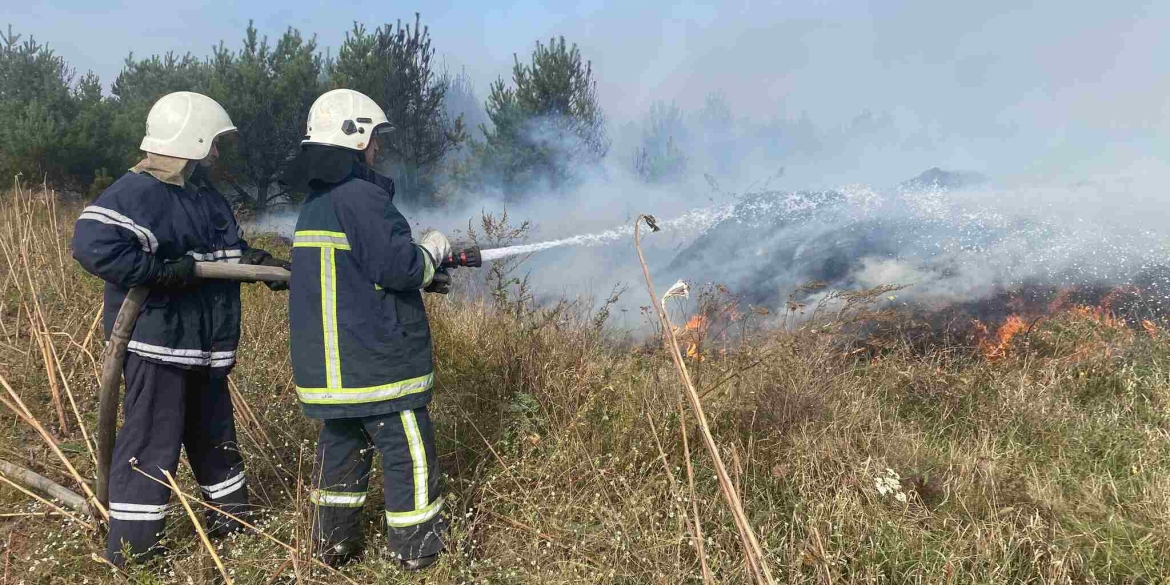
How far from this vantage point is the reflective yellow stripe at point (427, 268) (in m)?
2.33

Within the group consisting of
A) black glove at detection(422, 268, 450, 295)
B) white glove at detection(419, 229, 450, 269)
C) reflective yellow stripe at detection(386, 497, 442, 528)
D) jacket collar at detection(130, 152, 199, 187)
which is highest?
jacket collar at detection(130, 152, 199, 187)

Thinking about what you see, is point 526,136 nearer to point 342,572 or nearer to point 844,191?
point 844,191

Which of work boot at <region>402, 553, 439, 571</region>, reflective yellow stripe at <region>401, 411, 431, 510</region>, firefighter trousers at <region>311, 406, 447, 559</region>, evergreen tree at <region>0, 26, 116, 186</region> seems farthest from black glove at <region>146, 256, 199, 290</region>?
evergreen tree at <region>0, 26, 116, 186</region>

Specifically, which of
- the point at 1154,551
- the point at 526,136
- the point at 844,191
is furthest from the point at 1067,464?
the point at 526,136

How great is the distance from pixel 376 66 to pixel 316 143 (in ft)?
40.6

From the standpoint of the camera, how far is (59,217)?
26.7 ft

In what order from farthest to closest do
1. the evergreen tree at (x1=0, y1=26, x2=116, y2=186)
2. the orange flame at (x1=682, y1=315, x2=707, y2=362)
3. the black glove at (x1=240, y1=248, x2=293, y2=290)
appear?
the evergreen tree at (x1=0, y1=26, x2=116, y2=186), the orange flame at (x1=682, y1=315, x2=707, y2=362), the black glove at (x1=240, y1=248, x2=293, y2=290)

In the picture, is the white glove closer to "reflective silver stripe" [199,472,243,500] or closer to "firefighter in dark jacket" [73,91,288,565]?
"firefighter in dark jacket" [73,91,288,565]

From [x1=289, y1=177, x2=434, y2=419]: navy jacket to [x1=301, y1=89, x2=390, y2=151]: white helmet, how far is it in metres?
0.18

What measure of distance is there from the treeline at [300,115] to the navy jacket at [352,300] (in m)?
10.3

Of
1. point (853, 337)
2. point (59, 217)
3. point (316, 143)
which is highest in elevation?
point (316, 143)

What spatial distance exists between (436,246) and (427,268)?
123mm

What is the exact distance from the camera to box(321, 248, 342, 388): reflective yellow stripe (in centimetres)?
230

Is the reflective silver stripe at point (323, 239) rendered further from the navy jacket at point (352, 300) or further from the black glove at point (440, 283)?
the black glove at point (440, 283)
